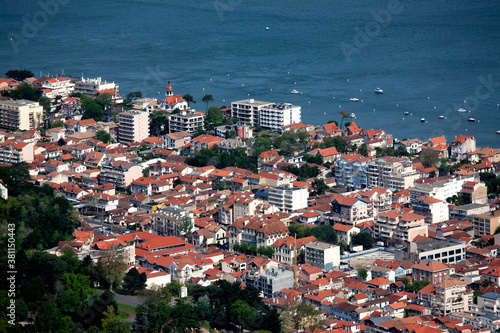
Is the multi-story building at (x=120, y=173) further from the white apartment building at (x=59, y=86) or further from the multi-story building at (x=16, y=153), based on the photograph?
the white apartment building at (x=59, y=86)

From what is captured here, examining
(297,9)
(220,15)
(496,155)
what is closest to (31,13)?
(220,15)

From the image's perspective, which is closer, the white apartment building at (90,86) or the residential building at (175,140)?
the residential building at (175,140)

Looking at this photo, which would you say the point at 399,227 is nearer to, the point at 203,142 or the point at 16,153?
the point at 203,142

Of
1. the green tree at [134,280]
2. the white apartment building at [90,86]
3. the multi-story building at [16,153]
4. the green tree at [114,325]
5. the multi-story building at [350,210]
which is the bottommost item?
the green tree at [114,325]

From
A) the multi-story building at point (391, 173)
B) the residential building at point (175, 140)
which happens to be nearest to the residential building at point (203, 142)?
the residential building at point (175, 140)

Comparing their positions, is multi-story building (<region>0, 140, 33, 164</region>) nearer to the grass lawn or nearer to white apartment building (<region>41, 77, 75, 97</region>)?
white apartment building (<region>41, 77, 75, 97</region>)

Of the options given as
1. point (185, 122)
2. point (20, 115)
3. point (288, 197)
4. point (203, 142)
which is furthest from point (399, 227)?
point (20, 115)
